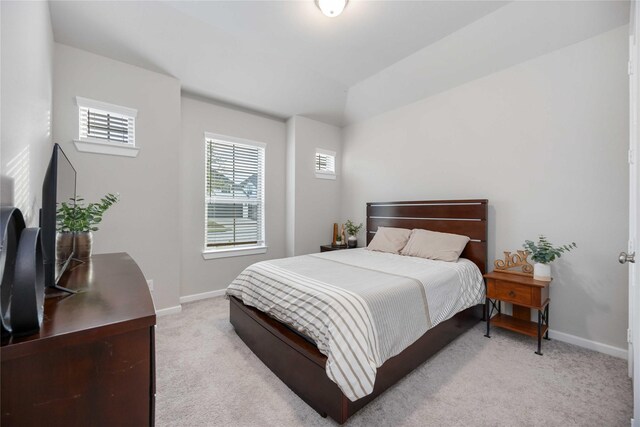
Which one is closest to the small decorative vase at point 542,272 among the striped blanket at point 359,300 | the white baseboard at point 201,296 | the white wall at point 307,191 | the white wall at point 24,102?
the striped blanket at point 359,300

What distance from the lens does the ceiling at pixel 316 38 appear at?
2340mm

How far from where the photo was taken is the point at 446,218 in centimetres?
321

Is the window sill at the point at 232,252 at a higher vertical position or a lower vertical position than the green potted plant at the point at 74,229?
lower

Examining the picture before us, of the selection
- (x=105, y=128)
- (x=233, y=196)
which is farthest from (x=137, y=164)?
(x=233, y=196)

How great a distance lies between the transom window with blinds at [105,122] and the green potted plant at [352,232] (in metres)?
3.07

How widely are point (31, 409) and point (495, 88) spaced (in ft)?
13.0

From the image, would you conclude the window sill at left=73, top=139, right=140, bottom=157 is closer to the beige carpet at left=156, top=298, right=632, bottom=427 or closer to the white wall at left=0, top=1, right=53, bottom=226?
the white wall at left=0, top=1, right=53, bottom=226

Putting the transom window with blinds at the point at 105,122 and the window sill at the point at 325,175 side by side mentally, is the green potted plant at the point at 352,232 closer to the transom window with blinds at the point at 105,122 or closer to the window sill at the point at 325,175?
the window sill at the point at 325,175

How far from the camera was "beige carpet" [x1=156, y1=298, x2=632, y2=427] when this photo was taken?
5.09ft

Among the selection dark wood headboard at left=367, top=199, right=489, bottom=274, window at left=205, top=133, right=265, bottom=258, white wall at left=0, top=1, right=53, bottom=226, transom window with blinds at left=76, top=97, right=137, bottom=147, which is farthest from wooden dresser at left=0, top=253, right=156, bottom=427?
dark wood headboard at left=367, top=199, right=489, bottom=274

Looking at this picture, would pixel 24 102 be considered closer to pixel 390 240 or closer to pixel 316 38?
pixel 316 38

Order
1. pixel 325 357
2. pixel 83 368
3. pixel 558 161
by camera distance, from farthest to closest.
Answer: pixel 558 161, pixel 325 357, pixel 83 368

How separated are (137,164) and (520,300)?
3983mm

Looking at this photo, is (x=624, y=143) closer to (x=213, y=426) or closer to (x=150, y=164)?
(x=213, y=426)
